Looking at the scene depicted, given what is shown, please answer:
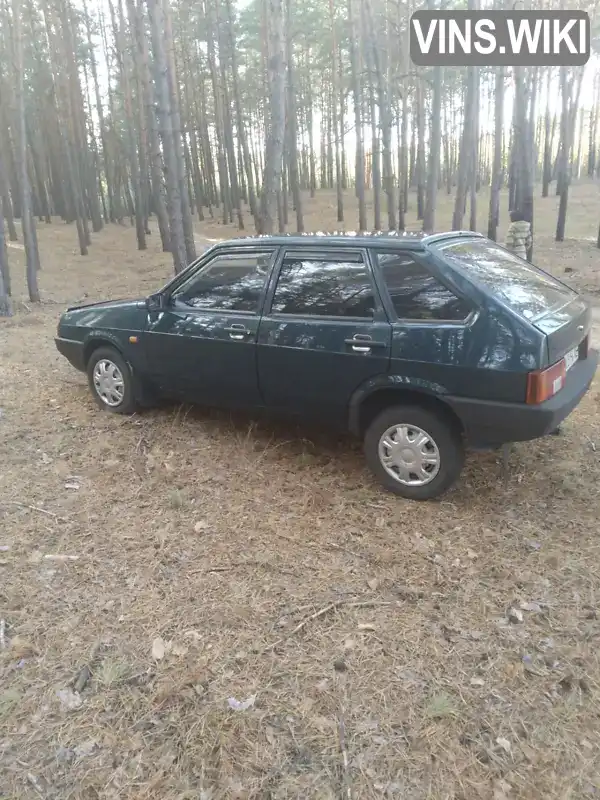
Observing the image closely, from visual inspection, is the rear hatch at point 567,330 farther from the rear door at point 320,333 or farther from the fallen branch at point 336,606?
the fallen branch at point 336,606

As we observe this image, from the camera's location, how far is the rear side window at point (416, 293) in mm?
3674

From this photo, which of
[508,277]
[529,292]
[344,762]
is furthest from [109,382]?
[344,762]

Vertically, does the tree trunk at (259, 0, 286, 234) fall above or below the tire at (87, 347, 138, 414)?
above

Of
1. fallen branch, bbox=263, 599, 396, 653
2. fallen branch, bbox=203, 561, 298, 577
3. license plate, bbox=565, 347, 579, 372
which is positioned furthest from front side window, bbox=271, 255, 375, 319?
fallen branch, bbox=263, 599, 396, 653

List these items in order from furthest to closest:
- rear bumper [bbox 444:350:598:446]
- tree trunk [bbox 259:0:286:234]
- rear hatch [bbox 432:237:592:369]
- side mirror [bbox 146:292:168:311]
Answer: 1. tree trunk [bbox 259:0:286:234]
2. side mirror [bbox 146:292:168:311]
3. rear hatch [bbox 432:237:592:369]
4. rear bumper [bbox 444:350:598:446]

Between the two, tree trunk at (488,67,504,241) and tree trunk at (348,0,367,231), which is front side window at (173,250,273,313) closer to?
tree trunk at (488,67,504,241)

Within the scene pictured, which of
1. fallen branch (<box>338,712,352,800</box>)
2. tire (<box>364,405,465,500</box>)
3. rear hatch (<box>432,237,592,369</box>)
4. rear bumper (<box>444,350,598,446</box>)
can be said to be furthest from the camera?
tire (<box>364,405,465,500</box>)

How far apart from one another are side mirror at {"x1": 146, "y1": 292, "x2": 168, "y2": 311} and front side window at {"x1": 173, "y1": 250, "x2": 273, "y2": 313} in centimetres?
11

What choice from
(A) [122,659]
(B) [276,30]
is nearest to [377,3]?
(B) [276,30]

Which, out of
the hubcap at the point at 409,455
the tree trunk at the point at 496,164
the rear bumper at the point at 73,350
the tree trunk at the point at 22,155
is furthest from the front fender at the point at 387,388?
the tree trunk at the point at 496,164

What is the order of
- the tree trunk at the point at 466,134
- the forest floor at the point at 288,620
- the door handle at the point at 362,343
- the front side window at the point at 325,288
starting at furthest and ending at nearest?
the tree trunk at the point at 466,134 → the front side window at the point at 325,288 → the door handle at the point at 362,343 → the forest floor at the point at 288,620

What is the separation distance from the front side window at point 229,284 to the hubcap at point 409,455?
1442 mm

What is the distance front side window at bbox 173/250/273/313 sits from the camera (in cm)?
450

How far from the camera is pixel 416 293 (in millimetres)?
3816
